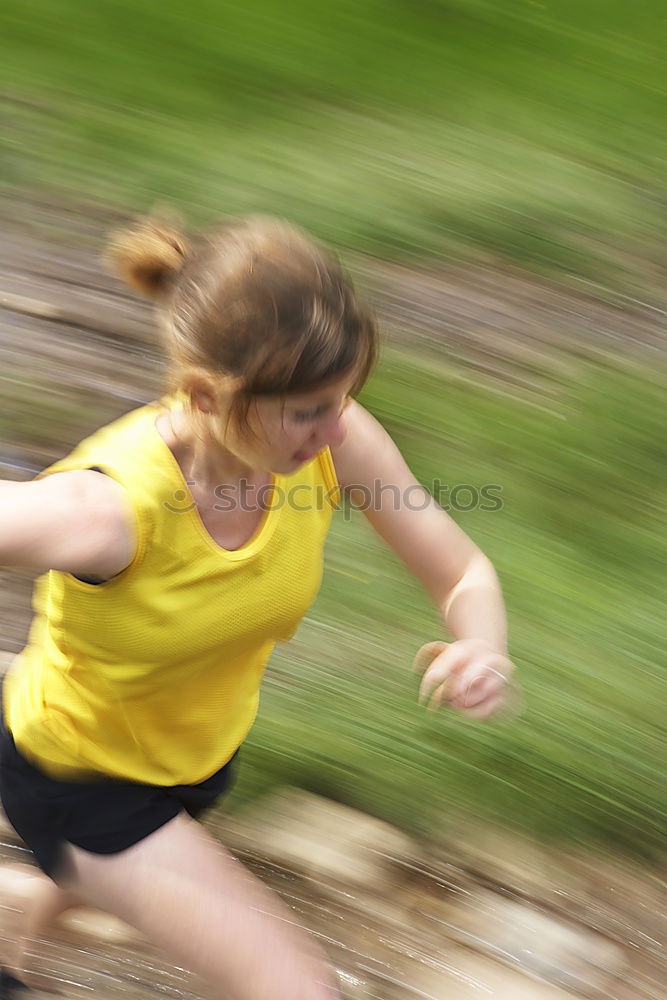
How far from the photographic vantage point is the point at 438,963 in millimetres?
2229

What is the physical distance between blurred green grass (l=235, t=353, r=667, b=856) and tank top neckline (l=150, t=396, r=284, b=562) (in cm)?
96

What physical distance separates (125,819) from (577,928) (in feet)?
3.23

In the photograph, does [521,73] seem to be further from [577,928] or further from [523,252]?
[577,928]

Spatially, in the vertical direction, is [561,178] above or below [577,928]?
above

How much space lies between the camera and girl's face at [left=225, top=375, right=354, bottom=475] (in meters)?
1.52

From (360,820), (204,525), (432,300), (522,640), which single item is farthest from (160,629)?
(432,300)

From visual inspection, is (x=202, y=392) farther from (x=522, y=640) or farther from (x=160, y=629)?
(x=522, y=640)

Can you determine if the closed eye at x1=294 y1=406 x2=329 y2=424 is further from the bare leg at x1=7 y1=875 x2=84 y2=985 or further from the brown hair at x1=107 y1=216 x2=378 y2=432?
the bare leg at x1=7 y1=875 x2=84 y2=985

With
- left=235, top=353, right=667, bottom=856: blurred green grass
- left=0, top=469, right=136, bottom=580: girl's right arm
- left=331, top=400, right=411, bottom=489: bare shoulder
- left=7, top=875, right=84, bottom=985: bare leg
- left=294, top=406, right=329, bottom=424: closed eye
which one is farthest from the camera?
left=235, top=353, right=667, bottom=856: blurred green grass

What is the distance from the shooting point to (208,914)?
1.63 m

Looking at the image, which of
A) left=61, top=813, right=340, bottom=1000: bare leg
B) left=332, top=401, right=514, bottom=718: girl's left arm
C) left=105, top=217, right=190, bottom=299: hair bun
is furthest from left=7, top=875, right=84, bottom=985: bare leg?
left=105, top=217, right=190, bottom=299: hair bun

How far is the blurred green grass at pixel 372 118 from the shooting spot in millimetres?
3875

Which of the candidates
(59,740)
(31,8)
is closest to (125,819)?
(59,740)

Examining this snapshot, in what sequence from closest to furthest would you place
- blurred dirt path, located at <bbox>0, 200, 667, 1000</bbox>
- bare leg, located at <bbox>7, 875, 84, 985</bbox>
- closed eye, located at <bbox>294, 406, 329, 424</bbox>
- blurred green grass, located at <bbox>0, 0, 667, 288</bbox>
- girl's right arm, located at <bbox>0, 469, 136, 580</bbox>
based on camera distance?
1. girl's right arm, located at <bbox>0, 469, 136, 580</bbox>
2. closed eye, located at <bbox>294, 406, 329, 424</bbox>
3. bare leg, located at <bbox>7, 875, 84, 985</bbox>
4. blurred dirt path, located at <bbox>0, 200, 667, 1000</bbox>
5. blurred green grass, located at <bbox>0, 0, 667, 288</bbox>
